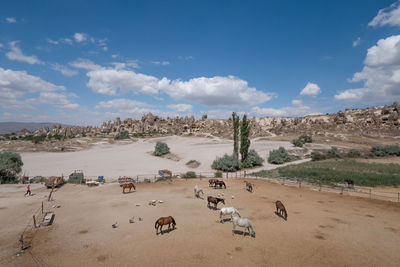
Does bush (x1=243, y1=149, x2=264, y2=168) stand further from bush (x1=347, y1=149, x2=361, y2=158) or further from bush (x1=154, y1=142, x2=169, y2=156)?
bush (x1=154, y1=142, x2=169, y2=156)

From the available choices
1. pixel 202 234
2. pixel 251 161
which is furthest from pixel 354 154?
pixel 202 234

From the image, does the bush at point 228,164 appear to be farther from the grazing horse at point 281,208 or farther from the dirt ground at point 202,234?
the grazing horse at point 281,208

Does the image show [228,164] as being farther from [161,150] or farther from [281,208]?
[161,150]

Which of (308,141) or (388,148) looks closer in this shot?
(388,148)

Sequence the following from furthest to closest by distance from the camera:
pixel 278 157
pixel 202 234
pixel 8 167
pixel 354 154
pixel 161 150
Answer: pixel 161 150 < pixel 354 154 < pixel 278 157 < pixel 8 167 < pixel 202 234

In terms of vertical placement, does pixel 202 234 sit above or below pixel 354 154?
below

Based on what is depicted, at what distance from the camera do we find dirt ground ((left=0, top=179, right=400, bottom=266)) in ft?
30.0

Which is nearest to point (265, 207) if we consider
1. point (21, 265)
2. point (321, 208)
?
point (321, 208)

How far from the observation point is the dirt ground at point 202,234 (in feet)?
30.0

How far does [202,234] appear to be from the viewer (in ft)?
37.4

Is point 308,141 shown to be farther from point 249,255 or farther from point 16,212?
point 16,212

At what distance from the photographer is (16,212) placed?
15031 mm

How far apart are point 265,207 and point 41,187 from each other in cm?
2674

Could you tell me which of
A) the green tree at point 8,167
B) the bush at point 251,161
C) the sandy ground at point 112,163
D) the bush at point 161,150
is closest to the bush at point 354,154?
the sandy ground at point 112,163
